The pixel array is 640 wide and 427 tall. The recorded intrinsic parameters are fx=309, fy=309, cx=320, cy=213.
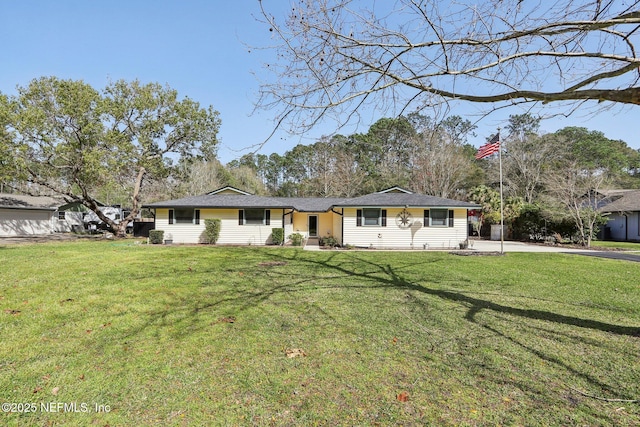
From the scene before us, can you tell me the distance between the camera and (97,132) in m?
19.6

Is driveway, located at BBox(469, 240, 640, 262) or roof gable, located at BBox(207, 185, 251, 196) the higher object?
roof gable, located at BBox(207, 185, 251, 196)

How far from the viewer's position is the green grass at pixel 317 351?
2.58m

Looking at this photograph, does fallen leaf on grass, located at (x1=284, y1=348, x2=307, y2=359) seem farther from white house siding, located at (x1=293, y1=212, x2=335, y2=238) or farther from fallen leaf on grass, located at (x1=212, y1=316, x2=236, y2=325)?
white house siding, located at (x1=293, y1=212, x2=335, y2=238)

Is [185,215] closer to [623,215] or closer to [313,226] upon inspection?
[313,226]

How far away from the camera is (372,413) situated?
253cm

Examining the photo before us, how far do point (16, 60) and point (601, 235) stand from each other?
117 feet

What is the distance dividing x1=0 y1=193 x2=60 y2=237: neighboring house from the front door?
23.8 meters

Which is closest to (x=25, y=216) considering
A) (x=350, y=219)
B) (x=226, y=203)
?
(x=226, y=203)

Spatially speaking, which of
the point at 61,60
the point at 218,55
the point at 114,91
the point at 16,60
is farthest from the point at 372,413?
the point at 114,91

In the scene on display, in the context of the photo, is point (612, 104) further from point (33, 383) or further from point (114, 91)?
point (114, 91)

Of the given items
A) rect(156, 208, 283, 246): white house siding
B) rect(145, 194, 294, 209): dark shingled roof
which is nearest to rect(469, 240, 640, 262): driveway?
rect(145, 194, 294, 209): dark shingled roof

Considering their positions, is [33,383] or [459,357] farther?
[459,357]

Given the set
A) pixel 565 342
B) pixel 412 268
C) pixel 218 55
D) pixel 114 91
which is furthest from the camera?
pixel 114 91

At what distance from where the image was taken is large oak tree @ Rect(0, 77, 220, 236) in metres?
18.6
